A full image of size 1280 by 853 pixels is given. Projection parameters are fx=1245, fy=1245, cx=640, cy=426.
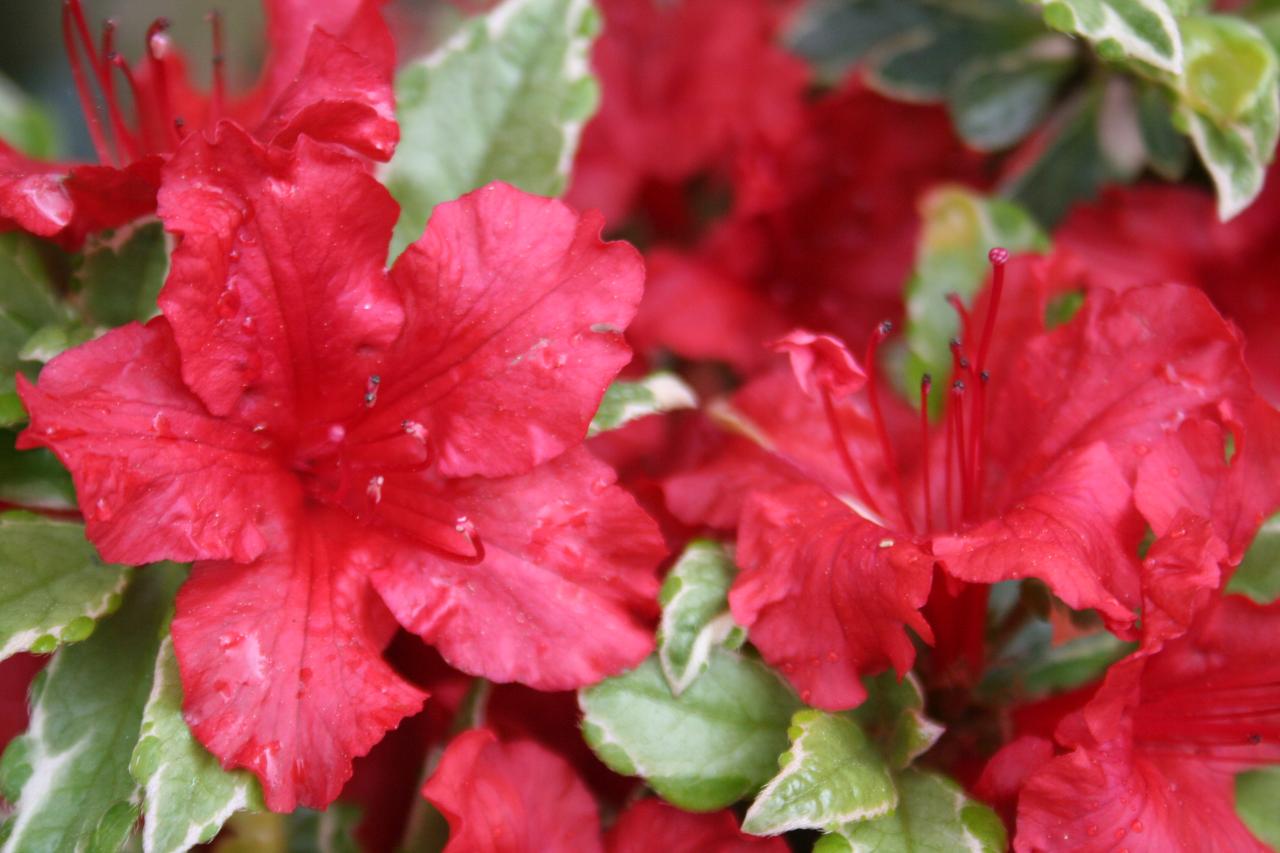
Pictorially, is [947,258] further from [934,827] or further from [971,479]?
[934,827]

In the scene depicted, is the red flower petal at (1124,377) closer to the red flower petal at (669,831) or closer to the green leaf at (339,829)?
the red flower petal at (669,831)

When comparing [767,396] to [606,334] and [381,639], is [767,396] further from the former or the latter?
[381,639]

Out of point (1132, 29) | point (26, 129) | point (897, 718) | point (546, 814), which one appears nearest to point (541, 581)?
point (546, 814)

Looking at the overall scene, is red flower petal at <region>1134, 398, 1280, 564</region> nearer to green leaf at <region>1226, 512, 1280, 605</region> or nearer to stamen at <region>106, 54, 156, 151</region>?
green leaf at <region>1226, 512, 1280, 605</region>

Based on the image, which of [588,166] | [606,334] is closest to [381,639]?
[606,334]

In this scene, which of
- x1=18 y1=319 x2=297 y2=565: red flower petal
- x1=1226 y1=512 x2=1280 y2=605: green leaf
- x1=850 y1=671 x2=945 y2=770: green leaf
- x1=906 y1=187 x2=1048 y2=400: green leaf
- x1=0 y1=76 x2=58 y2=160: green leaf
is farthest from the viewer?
x1=0 y1=76 x2=58 y2=160: green leaf

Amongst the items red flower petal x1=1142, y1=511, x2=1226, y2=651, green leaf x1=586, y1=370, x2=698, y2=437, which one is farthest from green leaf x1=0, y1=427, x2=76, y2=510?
red flower petal x1=1142, y1=511, x2=1226, y2=651
